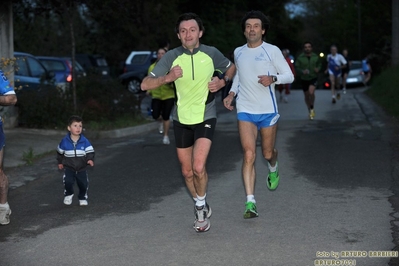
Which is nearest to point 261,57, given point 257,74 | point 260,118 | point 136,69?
point 257,74

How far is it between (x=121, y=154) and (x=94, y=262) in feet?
24.8

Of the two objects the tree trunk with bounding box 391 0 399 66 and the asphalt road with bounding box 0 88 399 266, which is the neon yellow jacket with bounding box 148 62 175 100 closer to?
the asphalt road with bounding box 0 88 399 266

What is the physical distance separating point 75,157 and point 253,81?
2.20 metres

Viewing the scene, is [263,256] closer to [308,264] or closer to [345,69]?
[308,264]

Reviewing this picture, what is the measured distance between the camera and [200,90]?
7.68 metres

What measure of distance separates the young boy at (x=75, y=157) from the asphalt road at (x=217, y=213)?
0.25 meters

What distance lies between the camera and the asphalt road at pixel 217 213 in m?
6.87

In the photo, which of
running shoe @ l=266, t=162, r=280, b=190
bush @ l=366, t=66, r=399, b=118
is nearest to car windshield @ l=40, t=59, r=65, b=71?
bush @ l=366, t=66, r=399, b=118

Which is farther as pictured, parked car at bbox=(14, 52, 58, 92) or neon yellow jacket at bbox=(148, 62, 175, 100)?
parked car at bbox=(14, 52, 58, 92)

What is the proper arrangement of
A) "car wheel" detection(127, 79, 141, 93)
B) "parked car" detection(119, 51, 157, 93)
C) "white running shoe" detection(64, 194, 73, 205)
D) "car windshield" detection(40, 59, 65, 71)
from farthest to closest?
"car wheel" detection(127, 79, 141, 93), "parked car" detection(119, 51, 157, 93), "car windshield" detection(40, 59, 65, 71), "white running shoe" detection(64, 194, 73, 205)

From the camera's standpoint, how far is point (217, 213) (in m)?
8.62

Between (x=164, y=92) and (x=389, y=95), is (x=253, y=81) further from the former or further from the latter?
(x=389, y=95)

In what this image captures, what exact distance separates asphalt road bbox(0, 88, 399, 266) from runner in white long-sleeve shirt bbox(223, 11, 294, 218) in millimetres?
712

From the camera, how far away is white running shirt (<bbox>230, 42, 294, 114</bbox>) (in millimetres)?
8359
